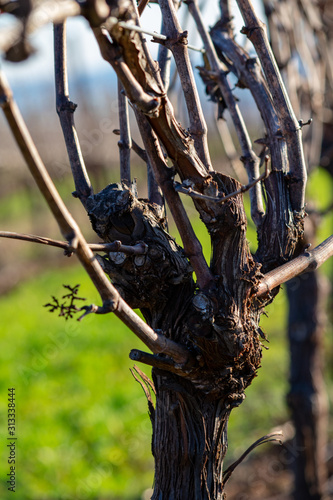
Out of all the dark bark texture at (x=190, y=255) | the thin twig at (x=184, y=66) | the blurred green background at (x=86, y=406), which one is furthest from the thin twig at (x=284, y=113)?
the blurred green background at (x=86, y=406)

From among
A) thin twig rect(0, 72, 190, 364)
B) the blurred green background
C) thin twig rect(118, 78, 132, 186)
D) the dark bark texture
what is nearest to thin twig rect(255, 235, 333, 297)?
the dark bark texture

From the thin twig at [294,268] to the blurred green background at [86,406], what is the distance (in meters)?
1.98

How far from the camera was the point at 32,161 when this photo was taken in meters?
0.80

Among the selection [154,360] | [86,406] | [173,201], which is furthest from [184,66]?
[86,406]

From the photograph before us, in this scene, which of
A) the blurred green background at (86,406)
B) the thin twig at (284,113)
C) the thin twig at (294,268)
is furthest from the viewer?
the blurred green background at (86,406)

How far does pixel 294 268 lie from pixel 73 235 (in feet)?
2.31

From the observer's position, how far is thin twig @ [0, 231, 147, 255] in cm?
103

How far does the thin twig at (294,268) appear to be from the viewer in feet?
4.31

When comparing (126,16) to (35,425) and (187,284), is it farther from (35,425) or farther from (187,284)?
(35,425)

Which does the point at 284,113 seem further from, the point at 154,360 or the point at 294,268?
the point at 154,360

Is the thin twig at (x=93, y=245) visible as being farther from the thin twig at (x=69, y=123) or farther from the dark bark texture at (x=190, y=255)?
the thin twig at (x=69, y=123)

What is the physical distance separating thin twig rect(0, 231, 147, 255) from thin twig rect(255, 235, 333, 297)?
33cm

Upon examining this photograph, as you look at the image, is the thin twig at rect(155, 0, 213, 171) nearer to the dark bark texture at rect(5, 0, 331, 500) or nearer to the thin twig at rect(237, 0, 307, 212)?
the dark bark texture at rect(5, 0, 331, 500)

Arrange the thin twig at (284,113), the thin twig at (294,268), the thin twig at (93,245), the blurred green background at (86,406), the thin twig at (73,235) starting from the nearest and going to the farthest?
1. the thin twig at (73,235)
2. the thin twig at (93,245)
3. the thin twig at (294,268)
4. the thin twig at (284,113)
5. the blurred green background at (86,406)
